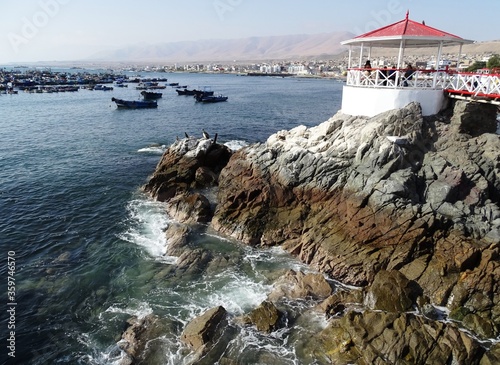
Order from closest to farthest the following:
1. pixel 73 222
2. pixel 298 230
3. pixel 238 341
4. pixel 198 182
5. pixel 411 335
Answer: pixel 411 335 < pixel 238 341 < pixel 298 230 < pixel 73 222 < pixel 198 182

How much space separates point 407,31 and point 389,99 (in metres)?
4.01

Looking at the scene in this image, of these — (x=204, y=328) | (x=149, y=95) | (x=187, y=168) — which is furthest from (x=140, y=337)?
(x=149, y=95)

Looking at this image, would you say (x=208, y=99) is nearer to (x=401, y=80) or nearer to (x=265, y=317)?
(x=401, y=80)

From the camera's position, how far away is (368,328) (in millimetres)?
12523

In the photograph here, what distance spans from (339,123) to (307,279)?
1034 cm

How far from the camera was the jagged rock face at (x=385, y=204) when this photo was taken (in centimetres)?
1495

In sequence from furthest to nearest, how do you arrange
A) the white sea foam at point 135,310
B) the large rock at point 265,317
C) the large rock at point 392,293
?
the white sea foam at point 135,310
the large rock at point 392,293
the large rock at point 265,317

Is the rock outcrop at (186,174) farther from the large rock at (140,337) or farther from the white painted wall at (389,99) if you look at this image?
the white painted wall at (389,99)

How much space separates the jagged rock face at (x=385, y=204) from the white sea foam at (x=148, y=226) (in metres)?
3.31

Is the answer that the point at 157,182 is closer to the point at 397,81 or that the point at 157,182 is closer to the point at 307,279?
the point at 307,279

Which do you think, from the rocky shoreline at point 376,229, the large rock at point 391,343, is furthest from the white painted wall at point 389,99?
the large rock at point 391,343

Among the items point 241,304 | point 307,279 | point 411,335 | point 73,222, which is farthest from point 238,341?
point 73,222

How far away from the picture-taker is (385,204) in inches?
659

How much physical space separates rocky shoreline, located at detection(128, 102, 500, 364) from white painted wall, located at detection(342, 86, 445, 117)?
0.62m
